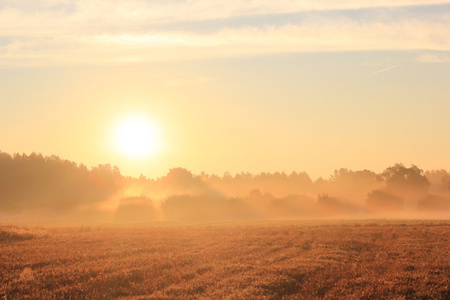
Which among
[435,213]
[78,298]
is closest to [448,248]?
[78,298]

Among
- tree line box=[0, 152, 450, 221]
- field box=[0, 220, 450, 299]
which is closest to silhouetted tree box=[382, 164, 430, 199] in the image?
tree line box=[0, 152, 450, 221]

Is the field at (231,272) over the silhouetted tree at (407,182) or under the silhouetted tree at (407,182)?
under

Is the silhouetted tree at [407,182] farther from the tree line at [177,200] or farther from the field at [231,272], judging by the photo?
the field at [231,272]

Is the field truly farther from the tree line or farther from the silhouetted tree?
the silhouetted tree

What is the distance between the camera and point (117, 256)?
92.5 ft

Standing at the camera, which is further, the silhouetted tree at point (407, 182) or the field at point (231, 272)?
the silhouetted tree at point (407, 182)

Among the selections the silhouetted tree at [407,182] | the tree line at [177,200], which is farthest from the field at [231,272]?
the silhouetted tree at [407,182]

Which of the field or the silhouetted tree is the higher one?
→ the silhouetted tree

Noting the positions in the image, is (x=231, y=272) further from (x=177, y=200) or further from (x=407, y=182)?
(x=407, y=182)

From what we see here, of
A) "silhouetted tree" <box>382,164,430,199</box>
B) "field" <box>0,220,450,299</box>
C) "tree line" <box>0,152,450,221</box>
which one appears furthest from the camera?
"silhouetted tree" <box>382,164,430,199</box>

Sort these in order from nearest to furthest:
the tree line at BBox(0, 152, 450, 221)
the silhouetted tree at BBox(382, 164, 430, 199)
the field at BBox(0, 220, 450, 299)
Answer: the field at BBox(0, 220, 450, 299) → the tree line at BBox(0, 152, 450, 221) → the silhouetted tree at BBox(382, 164, 430, 199)

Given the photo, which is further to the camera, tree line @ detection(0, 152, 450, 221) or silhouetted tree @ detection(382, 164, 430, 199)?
silhouetted tree @ detection(382, 164, 430, 199)

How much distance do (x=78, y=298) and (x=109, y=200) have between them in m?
131

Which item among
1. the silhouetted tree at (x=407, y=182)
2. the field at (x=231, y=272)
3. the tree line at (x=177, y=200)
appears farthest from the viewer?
the silhouetted tree at (x=407, y=182)
